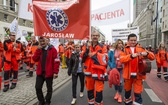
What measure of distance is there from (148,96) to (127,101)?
2667 mm

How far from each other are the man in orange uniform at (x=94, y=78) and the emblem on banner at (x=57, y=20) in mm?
1044

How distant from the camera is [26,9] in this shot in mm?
6570

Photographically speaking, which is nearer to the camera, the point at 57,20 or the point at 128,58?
the point at 128,58

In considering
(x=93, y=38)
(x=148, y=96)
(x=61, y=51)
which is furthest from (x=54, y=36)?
(x=61, y=51)

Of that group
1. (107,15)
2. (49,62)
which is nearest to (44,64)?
(49,62)

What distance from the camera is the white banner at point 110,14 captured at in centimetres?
652

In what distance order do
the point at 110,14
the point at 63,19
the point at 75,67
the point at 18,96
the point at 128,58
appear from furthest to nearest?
1. the point at 18,96
2. the point at 75,67
3. the point at 110,14
4. the point at 63,19
5. the point at 128,58

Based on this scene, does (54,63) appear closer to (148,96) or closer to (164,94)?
(148,96)

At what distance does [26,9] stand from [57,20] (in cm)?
130

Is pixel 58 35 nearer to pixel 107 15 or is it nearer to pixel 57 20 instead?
pixel 57 20

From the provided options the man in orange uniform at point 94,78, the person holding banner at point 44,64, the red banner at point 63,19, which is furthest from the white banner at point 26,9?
the man in orange uniform at point 94,78

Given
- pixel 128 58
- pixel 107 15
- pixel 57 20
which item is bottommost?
pixel 128 58

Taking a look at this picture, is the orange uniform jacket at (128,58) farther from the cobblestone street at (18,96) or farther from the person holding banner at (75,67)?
the cobblestone street at (18,96)

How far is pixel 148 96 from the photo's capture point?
781 centimetres
